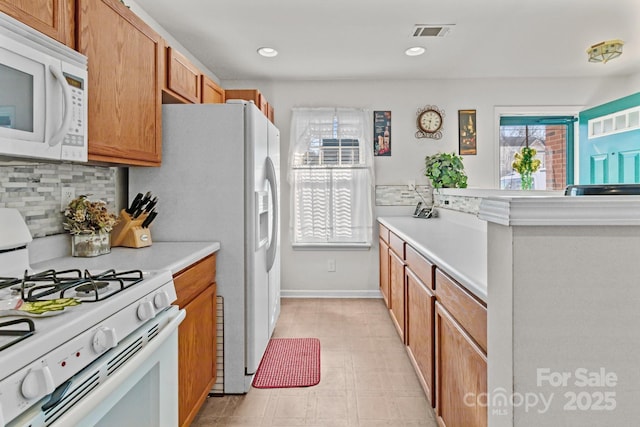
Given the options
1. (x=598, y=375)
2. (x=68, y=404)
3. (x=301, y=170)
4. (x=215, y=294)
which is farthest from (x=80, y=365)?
(x=301, y=170)

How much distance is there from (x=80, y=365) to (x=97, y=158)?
1.02 meters

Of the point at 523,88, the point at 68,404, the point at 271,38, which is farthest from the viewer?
the point at 523,88

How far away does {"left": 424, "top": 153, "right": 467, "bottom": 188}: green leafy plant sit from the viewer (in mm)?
4078

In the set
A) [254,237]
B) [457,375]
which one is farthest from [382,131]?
[457,375]

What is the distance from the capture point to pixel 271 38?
10.5ft

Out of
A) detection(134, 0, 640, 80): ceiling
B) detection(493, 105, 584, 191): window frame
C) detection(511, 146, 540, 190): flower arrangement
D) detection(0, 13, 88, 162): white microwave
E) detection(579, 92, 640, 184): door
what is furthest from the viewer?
detection(493, 105, 584, 191): window frame

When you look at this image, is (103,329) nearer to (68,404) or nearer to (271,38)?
(68,404)

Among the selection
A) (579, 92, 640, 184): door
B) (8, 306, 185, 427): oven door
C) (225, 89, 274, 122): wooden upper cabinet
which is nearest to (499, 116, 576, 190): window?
(579, 92, 640, 184): door

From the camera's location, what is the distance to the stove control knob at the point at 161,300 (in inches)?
53.0

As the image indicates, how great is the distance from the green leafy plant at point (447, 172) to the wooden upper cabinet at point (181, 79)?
7.89 feet

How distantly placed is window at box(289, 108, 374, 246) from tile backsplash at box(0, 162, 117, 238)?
2.40 meters

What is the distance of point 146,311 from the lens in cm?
124

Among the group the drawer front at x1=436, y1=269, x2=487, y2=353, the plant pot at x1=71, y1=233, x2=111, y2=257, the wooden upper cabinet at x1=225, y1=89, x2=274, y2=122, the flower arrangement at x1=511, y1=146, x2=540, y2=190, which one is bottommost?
the drawer front at x1=436, y1=269, x2=487, y2=353

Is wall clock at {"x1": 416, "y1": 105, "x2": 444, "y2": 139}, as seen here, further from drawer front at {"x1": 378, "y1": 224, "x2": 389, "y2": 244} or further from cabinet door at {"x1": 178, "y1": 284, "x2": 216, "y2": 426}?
cabinet door at {"x1": 178, "y1": 284, "x2": 216, "y2": 426}
